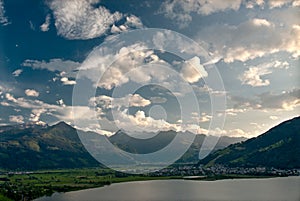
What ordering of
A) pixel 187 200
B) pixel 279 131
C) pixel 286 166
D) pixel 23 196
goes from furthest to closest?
pixel 279 131 < pixel 286 166 < pixel 23 196 < pixel 187 200

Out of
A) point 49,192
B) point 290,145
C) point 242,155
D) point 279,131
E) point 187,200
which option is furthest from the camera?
point 279,131

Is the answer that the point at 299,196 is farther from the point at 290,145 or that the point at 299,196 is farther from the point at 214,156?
the point at 214,156

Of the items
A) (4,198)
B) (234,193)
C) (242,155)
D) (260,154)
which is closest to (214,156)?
(242,155)

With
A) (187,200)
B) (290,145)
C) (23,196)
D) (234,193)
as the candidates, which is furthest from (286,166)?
(23,196)

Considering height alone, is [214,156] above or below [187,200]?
above

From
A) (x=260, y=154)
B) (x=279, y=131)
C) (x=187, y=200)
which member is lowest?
(x=187, y=200)

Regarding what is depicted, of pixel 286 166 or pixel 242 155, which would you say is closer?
pixel 286 166
